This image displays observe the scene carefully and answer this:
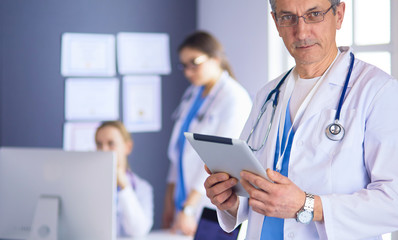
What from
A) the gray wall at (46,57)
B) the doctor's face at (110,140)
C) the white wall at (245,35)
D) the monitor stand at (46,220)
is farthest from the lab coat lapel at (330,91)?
the gray wall at (46,57)

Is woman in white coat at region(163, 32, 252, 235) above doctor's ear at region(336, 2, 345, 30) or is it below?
below

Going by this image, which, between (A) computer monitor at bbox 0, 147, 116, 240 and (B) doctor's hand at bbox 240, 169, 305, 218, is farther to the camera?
(A) computer monitor at bbox 0, 147, 116, 240

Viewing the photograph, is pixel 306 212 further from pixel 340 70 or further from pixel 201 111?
pixel 201 111

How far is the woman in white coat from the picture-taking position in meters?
3.07

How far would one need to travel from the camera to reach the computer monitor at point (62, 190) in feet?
6.78

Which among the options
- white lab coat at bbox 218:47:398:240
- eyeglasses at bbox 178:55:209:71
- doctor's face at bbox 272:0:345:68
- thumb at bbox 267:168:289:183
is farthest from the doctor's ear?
eyeglasses at bbox 178:55:209:71

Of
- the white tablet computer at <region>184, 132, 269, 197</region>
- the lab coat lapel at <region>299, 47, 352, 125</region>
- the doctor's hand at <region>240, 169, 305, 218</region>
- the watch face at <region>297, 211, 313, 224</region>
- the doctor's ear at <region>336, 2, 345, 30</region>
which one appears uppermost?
the doctor's ear at <region>336, 2, 345, 30</region>

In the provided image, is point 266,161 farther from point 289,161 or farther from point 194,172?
point 194,172

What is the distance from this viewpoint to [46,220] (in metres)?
2.11

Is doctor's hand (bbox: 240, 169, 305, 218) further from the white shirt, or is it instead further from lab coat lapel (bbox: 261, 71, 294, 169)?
the white shirt

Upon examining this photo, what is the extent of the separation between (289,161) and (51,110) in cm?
284

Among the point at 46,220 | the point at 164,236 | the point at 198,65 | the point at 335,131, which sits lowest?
the point at 164,236

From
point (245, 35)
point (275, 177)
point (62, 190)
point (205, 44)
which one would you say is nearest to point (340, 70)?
point (275, 177)

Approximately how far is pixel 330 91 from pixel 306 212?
395 millimetres
